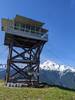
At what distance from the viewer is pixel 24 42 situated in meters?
49.8

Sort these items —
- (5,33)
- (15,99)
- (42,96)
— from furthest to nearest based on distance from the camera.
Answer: (5,33) < (42,96) < (15,99)

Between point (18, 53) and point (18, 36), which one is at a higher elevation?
point (18, 36)

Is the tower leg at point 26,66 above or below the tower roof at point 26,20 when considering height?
below

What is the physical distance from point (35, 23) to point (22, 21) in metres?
3.02

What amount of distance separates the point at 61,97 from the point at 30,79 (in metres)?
19.4

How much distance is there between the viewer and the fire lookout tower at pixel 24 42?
4559cm

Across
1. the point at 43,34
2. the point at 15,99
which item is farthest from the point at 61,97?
the point at 43,34

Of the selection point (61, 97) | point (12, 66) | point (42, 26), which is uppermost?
point (42, 26)

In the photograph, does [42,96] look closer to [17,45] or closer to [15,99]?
[15,99]

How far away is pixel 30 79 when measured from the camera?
47844 mm

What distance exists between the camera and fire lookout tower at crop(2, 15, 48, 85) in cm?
4559

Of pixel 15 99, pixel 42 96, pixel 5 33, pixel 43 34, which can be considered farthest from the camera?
pixel 43 34

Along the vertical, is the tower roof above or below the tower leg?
above

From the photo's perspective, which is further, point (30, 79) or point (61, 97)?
point (30, 79)
